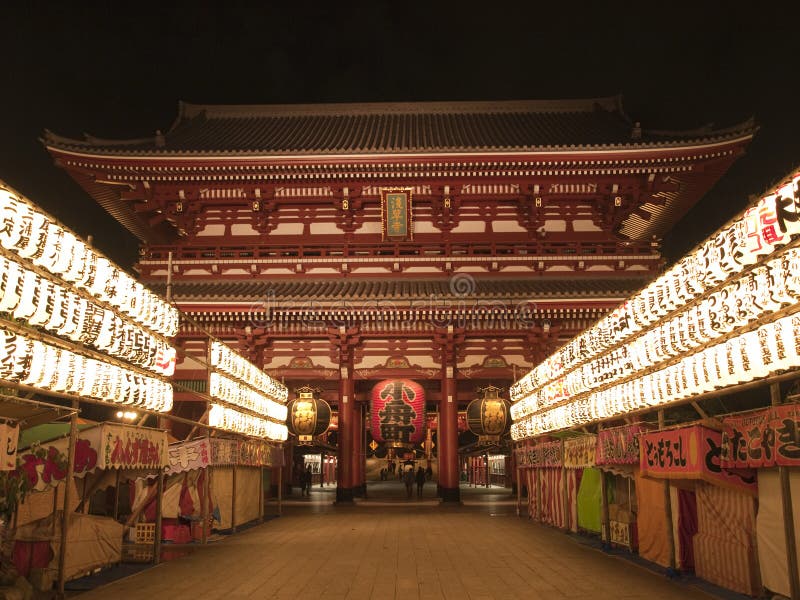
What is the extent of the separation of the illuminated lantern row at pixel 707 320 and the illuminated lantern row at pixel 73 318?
769cm

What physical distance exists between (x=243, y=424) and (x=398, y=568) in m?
6.53

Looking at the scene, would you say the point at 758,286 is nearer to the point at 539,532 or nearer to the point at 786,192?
the point at 786,192

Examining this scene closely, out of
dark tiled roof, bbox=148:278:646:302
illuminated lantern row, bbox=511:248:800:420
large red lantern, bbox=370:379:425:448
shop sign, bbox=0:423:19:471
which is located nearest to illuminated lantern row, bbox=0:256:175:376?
shop sign, bbox=0:423:19:471

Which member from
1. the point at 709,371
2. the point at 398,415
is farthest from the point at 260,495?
the point at 709,371

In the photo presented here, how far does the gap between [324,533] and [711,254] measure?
10.7 m

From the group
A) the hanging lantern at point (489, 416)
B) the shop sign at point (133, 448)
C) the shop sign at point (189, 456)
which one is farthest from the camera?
the hanging lantern at point (489, 416)

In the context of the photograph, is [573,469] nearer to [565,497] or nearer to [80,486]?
[565,497]

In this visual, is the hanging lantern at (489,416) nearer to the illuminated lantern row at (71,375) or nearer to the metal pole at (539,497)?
the metal pole at (539,497)

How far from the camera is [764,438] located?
7664mm

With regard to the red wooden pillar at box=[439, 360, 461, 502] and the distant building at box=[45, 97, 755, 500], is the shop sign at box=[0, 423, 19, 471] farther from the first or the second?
the red wooden pillar at box=[439, 360, 461, 502]

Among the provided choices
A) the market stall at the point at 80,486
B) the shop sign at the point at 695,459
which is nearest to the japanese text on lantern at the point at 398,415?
the market stall at the point at 80,486

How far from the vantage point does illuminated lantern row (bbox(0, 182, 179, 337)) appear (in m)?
7.16

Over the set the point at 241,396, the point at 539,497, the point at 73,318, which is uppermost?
the point at 73,318

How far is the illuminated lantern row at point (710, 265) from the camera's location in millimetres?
6496
